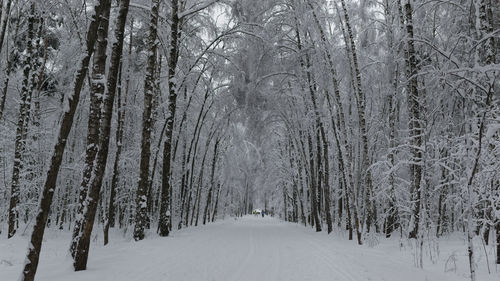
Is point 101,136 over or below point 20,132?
below

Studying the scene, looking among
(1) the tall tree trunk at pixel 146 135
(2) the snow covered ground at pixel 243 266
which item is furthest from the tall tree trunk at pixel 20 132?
(1) the tall tree trunk at pixel 146 135

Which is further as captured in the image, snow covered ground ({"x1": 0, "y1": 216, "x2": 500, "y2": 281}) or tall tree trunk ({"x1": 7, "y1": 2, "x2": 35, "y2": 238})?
tall tree trunk ({"x1": 7, "y1": 2, "x2": 35, "y2": 238})

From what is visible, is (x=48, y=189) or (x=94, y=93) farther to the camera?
(x=94, y=93)

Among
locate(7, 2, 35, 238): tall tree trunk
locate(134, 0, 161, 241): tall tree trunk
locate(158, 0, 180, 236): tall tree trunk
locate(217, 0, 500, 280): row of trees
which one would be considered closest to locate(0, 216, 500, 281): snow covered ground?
locate(134, 0, 161, 241): tall tree trunk

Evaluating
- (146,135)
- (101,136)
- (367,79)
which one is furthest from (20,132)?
(367,79)

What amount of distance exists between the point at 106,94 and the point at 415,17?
12914 millimetres

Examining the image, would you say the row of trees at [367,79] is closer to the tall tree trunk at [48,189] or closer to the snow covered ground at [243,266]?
the snow covered ground at [243,266]

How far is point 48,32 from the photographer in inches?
582

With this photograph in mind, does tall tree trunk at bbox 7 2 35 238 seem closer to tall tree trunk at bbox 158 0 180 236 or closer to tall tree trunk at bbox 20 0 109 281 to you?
tall tree trunk at bbox 158 0 180 236

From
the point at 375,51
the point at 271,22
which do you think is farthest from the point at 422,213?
the point at 375,51

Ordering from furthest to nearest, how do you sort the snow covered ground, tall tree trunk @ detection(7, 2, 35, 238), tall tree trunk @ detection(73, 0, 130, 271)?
tall tree trunk @ detection(7, 2, 35, 238) < tall tree trunk @ detection(73, 0, 130, 271) < the snow covered ground

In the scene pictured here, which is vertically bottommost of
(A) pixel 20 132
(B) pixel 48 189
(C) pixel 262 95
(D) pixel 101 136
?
(B) pixel 48 189

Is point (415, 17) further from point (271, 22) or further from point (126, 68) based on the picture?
point (126, 68)

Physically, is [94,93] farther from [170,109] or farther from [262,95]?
[262,95]
